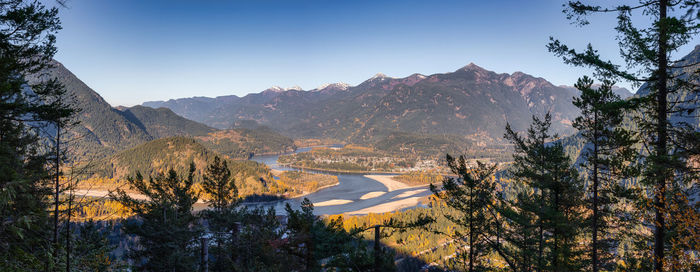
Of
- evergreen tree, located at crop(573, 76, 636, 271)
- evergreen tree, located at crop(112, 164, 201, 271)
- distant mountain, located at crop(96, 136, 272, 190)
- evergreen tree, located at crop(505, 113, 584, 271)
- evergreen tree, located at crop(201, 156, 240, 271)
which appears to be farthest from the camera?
distant mountain, located at crop(96, 136, 272, 190)

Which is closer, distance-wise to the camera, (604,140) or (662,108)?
(662,108)

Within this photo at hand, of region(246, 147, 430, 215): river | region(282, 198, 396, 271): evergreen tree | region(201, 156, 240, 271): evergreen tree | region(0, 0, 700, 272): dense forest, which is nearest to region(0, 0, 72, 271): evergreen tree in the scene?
region(0, 0, 700, 272): dense forest

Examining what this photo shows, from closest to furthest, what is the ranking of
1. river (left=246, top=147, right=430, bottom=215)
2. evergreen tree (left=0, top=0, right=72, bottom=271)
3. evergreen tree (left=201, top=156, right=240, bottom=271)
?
evergreen tree (left=0, top=0, right=72, bottom=271)
evergreen tree (left=201, top=156, right=240, bottom=271)
river (left=246, top=147, right=430, bottom=215)

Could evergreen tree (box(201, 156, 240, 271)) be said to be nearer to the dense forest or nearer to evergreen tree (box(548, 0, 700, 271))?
the dense forest

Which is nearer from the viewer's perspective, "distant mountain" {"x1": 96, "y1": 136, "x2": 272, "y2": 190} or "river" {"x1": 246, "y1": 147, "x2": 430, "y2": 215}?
"river" {"x1": 246, "y1": 147, "x2": 430, "y2": 215}

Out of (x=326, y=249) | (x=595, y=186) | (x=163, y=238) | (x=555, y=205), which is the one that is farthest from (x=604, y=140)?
(x=163, y=238)

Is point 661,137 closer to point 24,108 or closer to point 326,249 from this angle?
point 326,249

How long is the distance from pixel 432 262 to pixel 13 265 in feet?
197

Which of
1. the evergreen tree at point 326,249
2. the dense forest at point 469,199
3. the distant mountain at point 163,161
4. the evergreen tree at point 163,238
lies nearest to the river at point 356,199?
the distant mountain at point 163,161

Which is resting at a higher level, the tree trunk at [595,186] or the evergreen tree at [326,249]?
the tree trunk at [595,186]

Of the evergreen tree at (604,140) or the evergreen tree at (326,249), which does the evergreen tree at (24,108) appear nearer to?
the evergreen tree at (326,249)

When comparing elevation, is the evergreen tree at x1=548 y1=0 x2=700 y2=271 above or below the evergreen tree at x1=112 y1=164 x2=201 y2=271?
above

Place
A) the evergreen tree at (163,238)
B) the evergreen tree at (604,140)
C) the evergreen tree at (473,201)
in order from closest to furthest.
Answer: the evergreen tree at (604,140)
the evergreen tree at (473,201)
the evergreen tree at (163,238)

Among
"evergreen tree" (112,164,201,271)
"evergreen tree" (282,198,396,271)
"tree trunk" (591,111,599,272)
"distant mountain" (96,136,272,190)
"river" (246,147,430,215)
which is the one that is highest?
"tree trunk" (591,111,599,272)
